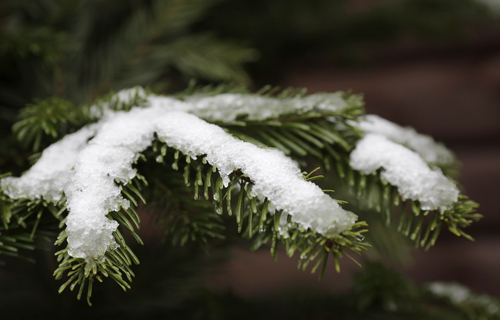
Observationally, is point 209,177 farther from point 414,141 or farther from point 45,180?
point 414,141

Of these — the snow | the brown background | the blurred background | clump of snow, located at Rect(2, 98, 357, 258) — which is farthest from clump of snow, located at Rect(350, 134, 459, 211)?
the brown background

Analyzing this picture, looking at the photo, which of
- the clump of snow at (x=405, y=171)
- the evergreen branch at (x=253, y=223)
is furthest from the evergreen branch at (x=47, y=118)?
the clump of snow at (x=405, y=171)

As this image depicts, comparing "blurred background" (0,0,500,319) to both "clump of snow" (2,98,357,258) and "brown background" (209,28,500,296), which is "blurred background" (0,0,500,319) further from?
"clump of snow" (2,98,357,258)

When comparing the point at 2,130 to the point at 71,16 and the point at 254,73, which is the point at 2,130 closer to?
the point at 71,16

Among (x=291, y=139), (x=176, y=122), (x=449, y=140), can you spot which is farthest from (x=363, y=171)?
(x=449, y=140)

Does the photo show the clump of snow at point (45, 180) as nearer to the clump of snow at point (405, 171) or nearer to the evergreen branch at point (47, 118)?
the evergreen branch at point (47, 118)

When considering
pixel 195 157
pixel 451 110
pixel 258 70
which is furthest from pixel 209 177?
pixel 451 110
